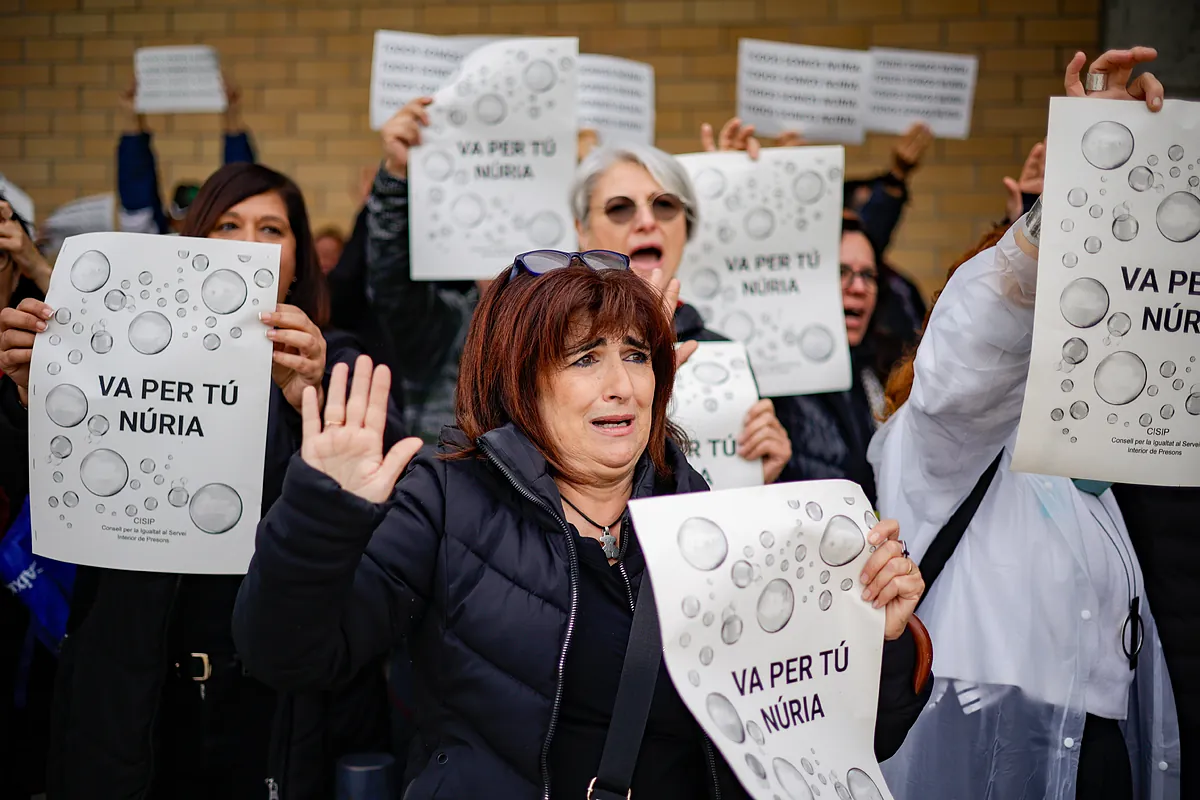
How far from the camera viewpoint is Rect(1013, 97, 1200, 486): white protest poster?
219 cm

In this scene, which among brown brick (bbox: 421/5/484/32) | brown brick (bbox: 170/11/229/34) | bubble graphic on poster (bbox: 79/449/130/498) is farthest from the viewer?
brown brick (bbox: 170/11/229/34)

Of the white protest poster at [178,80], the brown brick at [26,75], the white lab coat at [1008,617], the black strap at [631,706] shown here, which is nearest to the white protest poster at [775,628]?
the black strap at [631,706]

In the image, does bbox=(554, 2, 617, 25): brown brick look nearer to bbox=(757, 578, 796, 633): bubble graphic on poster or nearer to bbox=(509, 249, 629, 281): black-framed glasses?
bbox=(509, 249, 629, 281): black-framed glasses

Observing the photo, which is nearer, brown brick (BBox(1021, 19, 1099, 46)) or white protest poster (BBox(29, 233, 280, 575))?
white protest poster (BBox(29, 233, 280, 575))

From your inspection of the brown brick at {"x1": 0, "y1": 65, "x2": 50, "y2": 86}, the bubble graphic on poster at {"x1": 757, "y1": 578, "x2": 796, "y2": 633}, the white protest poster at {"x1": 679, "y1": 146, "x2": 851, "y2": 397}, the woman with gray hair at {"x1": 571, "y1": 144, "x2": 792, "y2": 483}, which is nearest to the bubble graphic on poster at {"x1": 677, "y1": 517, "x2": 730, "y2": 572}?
the bubble graphic on poster at {"x1": 757, "y1": 578, "x2": 796, "y2": 633}

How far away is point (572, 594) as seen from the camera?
6.48 ft

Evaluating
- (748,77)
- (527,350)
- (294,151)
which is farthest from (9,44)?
(527,350)

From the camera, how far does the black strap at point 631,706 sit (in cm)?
190

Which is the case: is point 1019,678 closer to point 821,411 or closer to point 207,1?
point 821,411

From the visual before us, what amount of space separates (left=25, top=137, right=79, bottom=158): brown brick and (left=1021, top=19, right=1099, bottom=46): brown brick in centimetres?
550

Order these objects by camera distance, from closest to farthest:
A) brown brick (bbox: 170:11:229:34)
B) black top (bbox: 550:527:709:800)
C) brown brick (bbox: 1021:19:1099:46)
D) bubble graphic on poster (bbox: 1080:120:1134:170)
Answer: black top (bbox: 550:527:709:800)
bubble graphic on poster (bbox: 1080:120:1134:170)
brown brick (bbox: 1021:19:1099:46)
brown brick (bbox: 170:11:229:34)

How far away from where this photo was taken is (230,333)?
8.43 feet

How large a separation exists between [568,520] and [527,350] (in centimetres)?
32

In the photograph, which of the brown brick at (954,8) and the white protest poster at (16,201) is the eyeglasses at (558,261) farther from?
the brown brick at (954,8)
